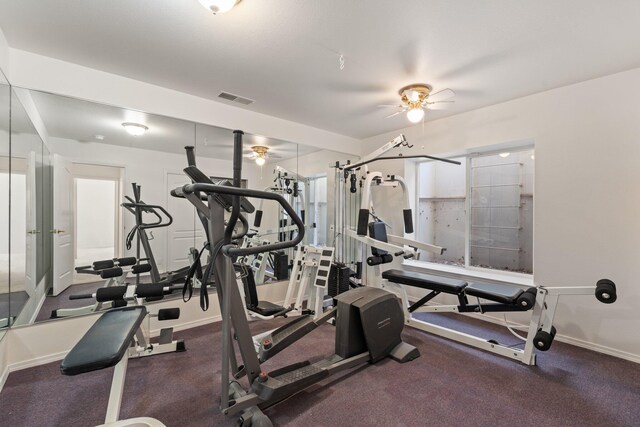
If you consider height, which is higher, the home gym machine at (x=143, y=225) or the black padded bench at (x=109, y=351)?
the home gym machine at (x=143, y=225)

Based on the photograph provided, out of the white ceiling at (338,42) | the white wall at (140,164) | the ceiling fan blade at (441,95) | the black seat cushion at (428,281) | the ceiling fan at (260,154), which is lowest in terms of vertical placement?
the black seat cushion at (428,281)

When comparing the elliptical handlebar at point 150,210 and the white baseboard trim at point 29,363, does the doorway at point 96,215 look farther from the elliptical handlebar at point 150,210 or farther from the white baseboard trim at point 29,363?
the white baseboard trim at point 29,363

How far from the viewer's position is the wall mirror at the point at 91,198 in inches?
93.8

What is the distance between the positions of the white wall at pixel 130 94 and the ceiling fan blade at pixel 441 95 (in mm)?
1875

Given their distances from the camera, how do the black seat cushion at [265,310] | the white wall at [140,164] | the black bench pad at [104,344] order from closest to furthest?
the black bench pad at [104,344], the white wall at [140,164], the black seat cushion at [265,310]

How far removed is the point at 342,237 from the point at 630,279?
117 inches

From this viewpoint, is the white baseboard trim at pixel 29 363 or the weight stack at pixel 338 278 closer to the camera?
the white baseboard trim at pixel 29 363

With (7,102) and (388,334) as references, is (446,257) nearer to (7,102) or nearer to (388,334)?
(388,334)

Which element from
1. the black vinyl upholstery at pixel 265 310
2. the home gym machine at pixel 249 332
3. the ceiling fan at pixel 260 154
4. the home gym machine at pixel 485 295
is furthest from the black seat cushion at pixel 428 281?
the ceiling fan at pixel 260 154

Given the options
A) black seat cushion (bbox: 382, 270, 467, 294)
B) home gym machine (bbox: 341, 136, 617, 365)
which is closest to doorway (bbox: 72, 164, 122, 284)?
home gym machine (bbox: 341, 136, 617, 365)

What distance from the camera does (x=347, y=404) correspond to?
6.23 ft

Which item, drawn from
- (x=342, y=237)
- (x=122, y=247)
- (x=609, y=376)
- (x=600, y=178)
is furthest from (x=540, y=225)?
(x=122, y=247)

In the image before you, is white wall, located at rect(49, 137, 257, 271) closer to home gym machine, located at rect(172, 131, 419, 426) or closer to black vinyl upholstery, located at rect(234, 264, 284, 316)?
black vinyl upholstery, located at rect(234, 264, 284, 316)

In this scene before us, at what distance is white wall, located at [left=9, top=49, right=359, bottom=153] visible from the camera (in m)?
2.32
